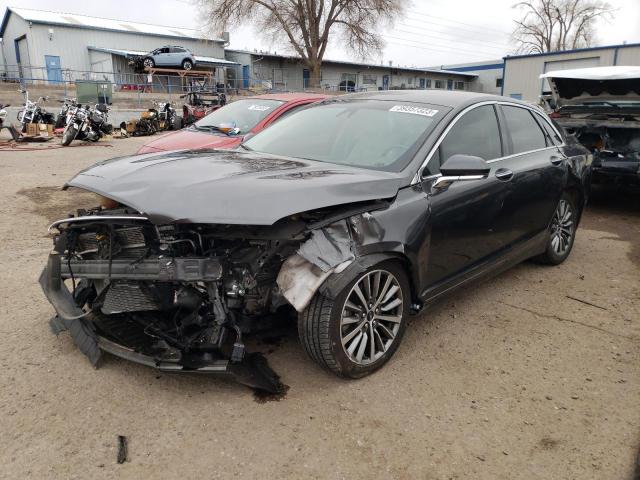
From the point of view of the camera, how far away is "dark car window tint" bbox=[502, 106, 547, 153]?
4.24 metres

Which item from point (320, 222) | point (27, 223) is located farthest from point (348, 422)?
point (27, 223)

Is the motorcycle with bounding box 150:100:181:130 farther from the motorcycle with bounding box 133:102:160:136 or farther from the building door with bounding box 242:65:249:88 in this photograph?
the building door with bounding box 242:65:249:88

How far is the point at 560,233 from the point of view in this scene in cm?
502

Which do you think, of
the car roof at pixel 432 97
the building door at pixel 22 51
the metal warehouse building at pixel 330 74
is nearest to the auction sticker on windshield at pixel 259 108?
the car roof at pixel 432 97

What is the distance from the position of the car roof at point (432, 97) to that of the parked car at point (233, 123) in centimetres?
288

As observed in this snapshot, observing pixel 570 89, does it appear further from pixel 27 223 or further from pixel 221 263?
pixel 27 223

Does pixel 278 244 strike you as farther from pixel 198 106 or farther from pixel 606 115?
pixel 198 106

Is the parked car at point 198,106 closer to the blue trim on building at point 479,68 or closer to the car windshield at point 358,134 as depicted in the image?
the car windshield at point 358,134

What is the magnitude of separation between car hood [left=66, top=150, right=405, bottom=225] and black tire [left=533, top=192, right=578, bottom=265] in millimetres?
2455

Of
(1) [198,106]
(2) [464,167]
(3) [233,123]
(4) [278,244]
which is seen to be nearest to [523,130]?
(2) [464,167]

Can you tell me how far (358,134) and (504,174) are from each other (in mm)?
1154

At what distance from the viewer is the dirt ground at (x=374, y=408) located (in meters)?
2.38

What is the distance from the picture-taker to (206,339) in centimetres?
281

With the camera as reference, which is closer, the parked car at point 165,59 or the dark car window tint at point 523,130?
the dark car window tint at point 523,130
